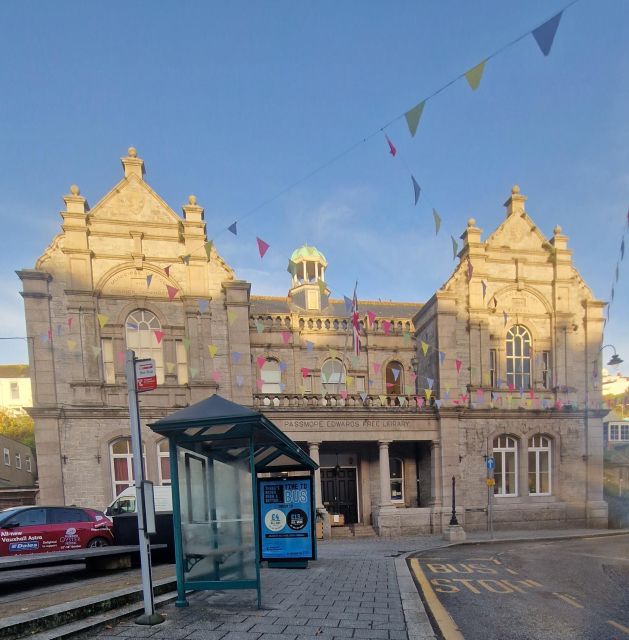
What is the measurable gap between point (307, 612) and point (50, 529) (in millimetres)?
8349

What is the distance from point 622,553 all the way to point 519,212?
1488 centimetres

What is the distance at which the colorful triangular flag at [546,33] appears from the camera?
5.05 m

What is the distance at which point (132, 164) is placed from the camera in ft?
55.7

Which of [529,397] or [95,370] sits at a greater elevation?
[95,370]

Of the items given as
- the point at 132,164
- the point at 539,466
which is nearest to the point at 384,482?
the point at 539,466

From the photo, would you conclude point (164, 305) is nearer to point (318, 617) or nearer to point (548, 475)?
point (318, 617)

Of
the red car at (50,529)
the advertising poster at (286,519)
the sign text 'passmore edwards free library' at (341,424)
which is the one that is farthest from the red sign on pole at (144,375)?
the sign text 'passmore edwards free library' at (341,424)

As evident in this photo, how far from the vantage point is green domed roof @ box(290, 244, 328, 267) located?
84.9 ft

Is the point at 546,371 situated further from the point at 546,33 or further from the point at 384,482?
the point at 546,33

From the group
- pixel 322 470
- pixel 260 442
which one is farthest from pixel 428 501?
pixel 260 442

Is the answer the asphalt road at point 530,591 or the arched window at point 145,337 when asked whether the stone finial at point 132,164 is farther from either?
the asphalt road at point 530,591

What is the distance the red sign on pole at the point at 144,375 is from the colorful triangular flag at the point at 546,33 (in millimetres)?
6637

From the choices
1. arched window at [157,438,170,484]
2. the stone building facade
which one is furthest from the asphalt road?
arched window at [157,438,170,484]

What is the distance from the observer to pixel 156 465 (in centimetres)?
1540
